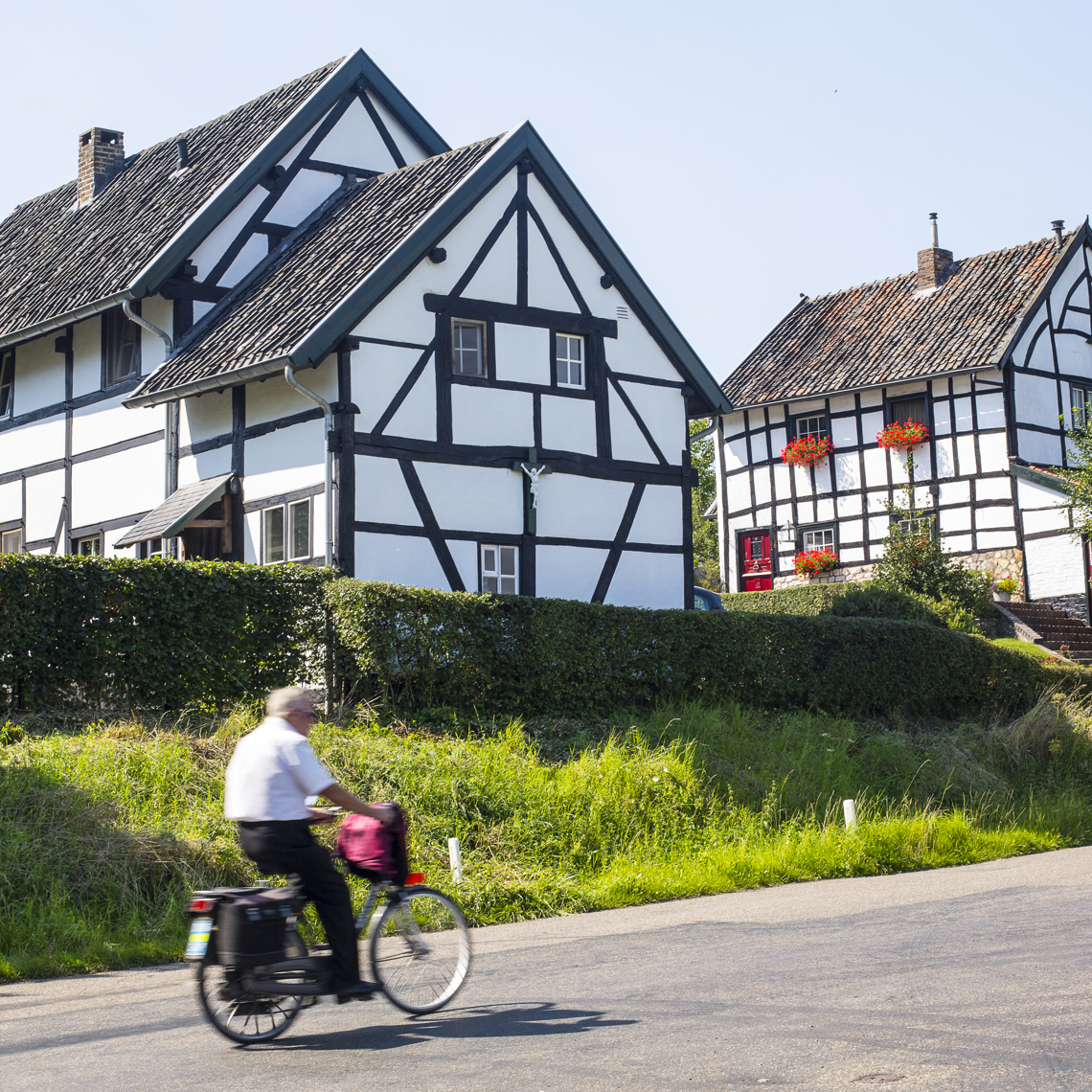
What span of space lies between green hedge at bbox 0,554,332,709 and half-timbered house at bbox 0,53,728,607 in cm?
342

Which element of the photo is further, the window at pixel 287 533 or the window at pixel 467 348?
the window at pixel 467 348

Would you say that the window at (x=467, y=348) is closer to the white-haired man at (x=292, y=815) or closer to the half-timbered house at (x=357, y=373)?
the half-timbered house at (x=357, y=373)

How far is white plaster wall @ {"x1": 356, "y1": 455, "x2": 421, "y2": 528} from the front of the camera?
18703 mm

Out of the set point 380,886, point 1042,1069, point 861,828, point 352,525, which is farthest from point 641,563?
point 1042,1069

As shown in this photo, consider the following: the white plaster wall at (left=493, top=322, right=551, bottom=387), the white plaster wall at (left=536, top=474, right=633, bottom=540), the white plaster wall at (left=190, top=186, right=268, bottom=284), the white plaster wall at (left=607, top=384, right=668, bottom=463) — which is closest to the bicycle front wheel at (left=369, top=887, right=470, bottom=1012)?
the white plaster wall at (left=536, top=474, right=633, bottom=540)

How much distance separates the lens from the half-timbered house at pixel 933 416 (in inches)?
1203

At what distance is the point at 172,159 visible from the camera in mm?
24891

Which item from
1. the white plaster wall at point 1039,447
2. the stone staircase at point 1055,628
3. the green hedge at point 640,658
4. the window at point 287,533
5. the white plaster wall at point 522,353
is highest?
the white plaster wall at point 1039,447

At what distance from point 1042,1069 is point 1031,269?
1185 inches

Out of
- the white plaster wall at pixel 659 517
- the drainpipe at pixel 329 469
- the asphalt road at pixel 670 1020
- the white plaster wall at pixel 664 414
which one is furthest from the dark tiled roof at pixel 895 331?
the asphalt road at pixel 670 1020

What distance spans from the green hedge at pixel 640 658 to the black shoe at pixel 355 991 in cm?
830

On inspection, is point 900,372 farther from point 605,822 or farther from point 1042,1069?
point 1042,1069

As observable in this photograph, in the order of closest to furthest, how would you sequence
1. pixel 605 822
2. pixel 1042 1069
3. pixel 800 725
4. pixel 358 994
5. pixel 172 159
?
pixel 1042 1069
pixel 358 994
pixel 605 822
pixel 800 725
pixel 172 159

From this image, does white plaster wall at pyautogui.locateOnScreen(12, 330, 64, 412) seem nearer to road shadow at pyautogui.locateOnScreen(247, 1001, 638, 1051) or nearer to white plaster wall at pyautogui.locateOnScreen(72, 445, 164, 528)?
white plaster wall at pyautogui.locateOnScreen(72, 445, 164, 528)
